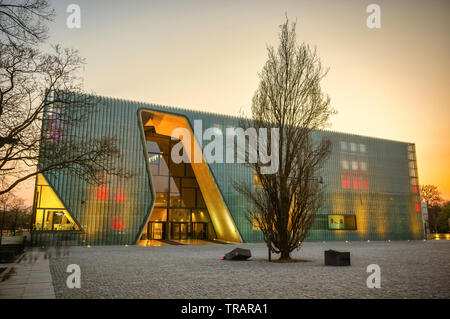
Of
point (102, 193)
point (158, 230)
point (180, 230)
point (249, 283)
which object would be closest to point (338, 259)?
point (249, 283)

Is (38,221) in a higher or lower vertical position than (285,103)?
lower

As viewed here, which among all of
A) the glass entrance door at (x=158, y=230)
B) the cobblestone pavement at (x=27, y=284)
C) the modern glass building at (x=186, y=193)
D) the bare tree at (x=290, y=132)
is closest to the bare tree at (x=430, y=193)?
the modern glass building at (x=186, y=193)

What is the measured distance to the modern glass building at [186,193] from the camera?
21500mm

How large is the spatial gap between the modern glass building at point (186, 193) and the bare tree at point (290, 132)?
7236mm

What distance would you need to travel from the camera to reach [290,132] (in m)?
12.6

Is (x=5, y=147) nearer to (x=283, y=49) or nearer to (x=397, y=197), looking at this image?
(x=283, y=49)

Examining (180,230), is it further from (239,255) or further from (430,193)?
(430,193)

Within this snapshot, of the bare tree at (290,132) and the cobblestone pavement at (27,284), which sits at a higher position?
the bare tree at (290,132)

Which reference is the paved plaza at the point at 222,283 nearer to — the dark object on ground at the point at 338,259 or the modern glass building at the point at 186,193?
the dark object on ground at the point at 338,259

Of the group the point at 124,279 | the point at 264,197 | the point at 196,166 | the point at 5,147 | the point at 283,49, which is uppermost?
the point at 283,49
